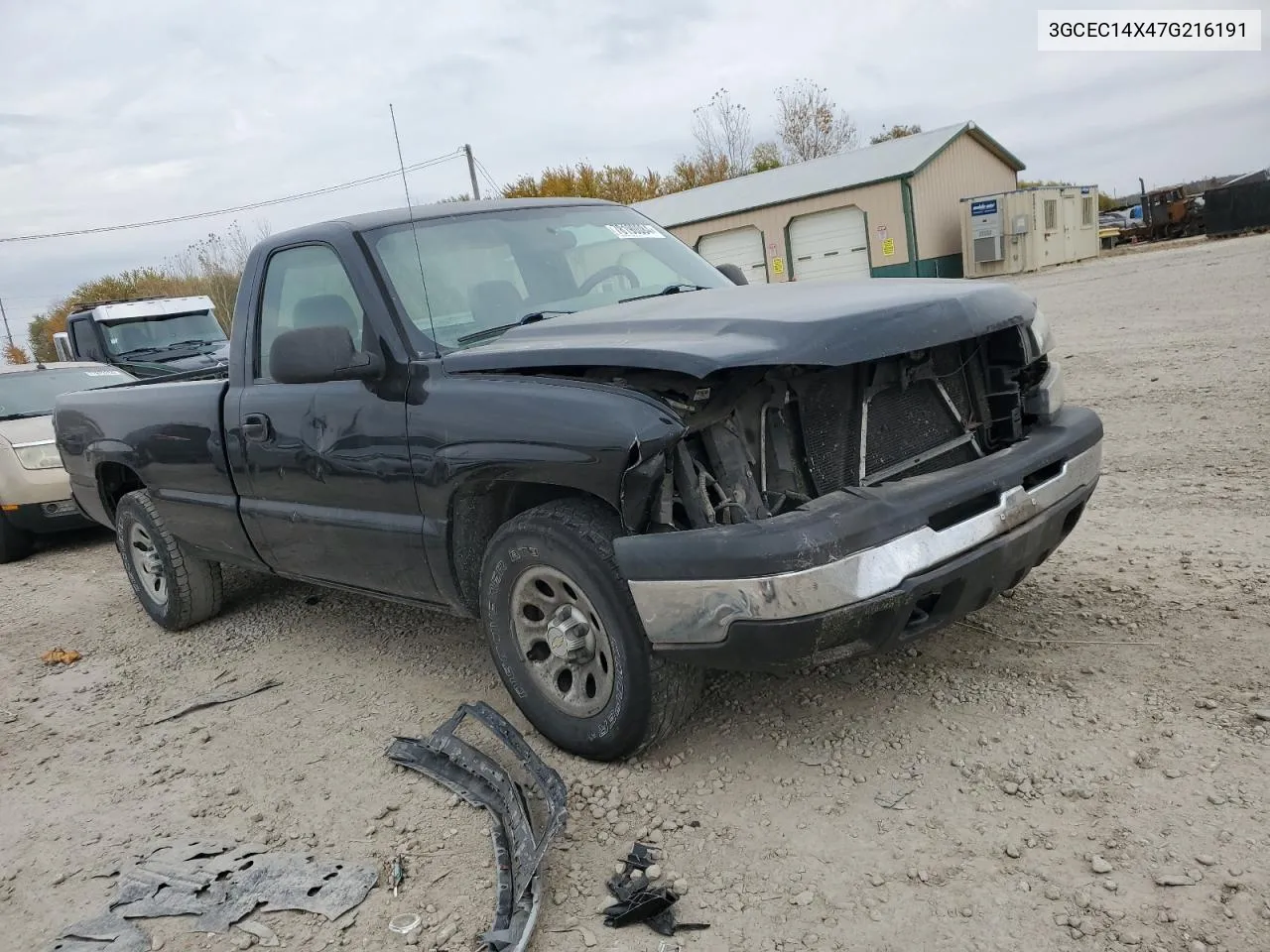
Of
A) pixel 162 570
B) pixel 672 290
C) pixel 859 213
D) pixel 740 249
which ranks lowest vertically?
pixel 162 570

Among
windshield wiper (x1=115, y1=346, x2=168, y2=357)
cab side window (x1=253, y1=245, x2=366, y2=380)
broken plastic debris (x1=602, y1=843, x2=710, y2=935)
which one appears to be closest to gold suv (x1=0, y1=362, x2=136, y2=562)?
cab side window (x1=253, y1=245, x2=366, y2=380)

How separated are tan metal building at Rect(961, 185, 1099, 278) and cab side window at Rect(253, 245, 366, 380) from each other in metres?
25.4

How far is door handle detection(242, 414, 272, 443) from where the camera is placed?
13.5 feet

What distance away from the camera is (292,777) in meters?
3.49

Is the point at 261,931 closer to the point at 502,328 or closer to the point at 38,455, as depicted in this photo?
the point at 502,328

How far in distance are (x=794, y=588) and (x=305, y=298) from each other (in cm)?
251

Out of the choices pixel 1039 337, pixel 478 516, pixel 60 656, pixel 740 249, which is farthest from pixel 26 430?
pixel 740 249

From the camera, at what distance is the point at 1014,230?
27062mm

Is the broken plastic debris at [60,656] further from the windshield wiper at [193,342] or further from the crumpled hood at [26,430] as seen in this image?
the windshield wiper at [193,342]

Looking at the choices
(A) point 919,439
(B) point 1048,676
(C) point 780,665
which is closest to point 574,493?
Answer: (C) point 780,665

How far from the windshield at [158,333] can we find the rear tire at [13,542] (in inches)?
260

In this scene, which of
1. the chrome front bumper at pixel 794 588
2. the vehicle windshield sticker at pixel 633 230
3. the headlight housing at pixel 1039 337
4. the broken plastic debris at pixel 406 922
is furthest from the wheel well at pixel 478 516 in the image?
the headlight housing at pixel 1039 337

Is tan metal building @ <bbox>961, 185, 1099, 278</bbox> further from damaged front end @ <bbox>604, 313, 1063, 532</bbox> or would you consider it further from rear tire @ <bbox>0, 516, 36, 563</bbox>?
damaged front end @ <bbox>604, 313, 1063, 532</bbox>

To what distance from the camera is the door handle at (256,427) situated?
4.11 metres
